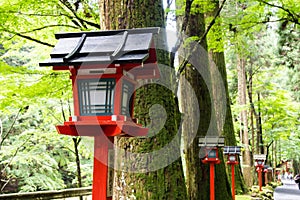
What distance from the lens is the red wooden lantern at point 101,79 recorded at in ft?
8.54

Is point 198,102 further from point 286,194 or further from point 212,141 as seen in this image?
point 286,194

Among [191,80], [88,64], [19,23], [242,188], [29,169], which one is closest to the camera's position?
[88,64]

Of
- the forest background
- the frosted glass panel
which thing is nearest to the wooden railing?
the forest background

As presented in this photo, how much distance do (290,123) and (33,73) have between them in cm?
1822

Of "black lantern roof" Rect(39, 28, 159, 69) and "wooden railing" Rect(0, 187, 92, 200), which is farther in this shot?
"wooden railing" Rect(0, 187, 92, 200)

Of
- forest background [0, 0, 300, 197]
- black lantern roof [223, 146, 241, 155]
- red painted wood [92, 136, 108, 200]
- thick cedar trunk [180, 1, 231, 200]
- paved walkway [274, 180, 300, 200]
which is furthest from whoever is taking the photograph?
paved walkway [274, 180, 300, 200]

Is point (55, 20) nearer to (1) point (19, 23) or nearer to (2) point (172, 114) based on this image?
(1) point (19, 23)

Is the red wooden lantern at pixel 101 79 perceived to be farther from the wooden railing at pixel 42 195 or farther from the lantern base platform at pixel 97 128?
the wooden railing at pixel 42 195

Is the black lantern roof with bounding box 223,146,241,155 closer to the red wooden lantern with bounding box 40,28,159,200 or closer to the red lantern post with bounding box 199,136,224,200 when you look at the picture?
the red lantern post with bounding box 199,136,224,200

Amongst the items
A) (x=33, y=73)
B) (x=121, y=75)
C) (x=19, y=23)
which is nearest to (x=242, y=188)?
(x=33, y=73)

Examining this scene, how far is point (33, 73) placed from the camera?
25.3ft

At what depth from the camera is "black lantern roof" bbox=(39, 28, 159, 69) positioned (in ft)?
8.47

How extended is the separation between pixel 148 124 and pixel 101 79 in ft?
5.15

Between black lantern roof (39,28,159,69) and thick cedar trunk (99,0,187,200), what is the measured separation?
1489mm
